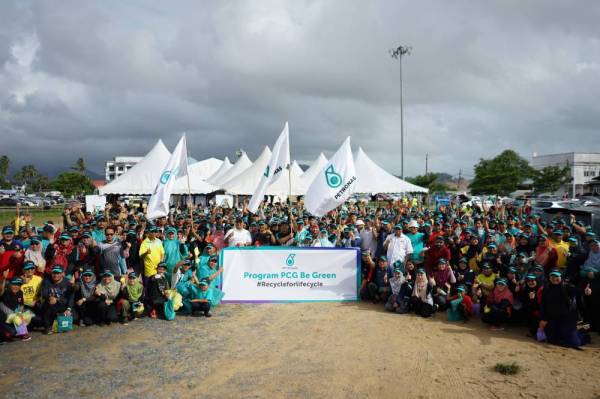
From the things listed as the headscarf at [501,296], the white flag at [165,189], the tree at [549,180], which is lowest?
the headscarf at [501,296]

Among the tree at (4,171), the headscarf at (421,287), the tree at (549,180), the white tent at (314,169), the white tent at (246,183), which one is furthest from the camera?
Answer: the tree at (4,171)

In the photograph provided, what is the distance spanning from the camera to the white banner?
8.85m

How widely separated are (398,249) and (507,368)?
3.66 m

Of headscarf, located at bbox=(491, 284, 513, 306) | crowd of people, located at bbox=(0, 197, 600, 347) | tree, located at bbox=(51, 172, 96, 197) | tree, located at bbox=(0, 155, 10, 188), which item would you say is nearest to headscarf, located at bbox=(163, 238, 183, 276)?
crowd of people, located at bbox=(0, 197, 600, 347)

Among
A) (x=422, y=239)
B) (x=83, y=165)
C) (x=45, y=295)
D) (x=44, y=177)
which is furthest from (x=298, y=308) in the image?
(x=44, y=177)

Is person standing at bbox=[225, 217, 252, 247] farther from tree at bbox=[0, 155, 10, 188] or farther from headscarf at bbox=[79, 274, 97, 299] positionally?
tree at bbox=[0, 155, 10, 188]

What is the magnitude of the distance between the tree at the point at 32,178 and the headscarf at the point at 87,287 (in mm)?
116632

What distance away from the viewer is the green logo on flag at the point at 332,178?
→ 31.6 ft

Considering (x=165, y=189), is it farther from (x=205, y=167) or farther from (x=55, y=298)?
(x=205, y=167)

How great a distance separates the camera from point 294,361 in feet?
18.6

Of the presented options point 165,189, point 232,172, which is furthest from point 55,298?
point 232,172

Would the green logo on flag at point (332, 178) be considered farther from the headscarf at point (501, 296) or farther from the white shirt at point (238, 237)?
the headscarf at point (501, 296)

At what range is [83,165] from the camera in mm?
95000

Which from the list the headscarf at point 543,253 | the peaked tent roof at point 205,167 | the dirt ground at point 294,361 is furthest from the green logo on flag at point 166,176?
the peaked tent roof at point 205,167
